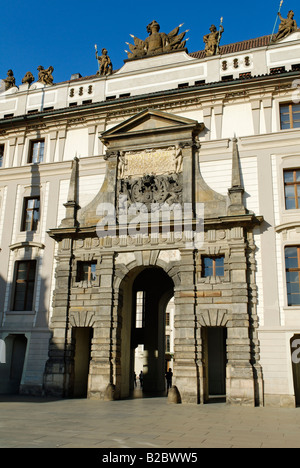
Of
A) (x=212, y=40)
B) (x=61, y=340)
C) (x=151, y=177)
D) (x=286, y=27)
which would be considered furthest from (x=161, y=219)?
(x=286, y=27)

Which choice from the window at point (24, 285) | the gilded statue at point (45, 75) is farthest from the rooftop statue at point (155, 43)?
the window at point (24, 285)

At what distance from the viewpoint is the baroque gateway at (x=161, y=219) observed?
19.4m

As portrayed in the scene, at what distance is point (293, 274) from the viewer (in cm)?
1953

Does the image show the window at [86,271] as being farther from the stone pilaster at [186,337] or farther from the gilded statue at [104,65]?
the gilded statue at [104,65]

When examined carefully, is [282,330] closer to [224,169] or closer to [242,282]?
[242,282]

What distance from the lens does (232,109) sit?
22656mm

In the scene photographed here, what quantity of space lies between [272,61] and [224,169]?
20.7ft

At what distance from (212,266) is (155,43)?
13621 millimetres

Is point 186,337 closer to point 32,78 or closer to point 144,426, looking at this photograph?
point 144,426

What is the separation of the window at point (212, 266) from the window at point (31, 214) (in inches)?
387

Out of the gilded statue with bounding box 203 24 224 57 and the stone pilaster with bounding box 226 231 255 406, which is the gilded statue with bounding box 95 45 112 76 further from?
the stone pilaster with bounding box 226 231 255 406

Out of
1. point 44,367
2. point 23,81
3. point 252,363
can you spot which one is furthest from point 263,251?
point 23,81

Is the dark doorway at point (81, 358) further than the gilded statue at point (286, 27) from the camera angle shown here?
No

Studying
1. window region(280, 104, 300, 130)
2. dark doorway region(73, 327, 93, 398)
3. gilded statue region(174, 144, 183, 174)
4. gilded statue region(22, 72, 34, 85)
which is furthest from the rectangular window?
gilded statue region(22, 72, 34, 85)
